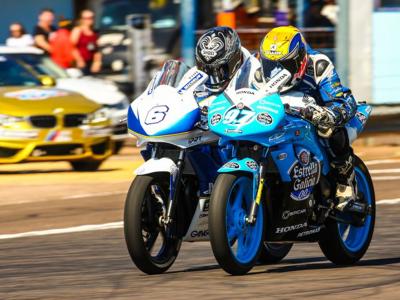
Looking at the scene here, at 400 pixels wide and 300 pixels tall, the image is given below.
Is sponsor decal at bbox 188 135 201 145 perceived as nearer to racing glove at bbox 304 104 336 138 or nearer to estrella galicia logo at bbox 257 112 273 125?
estrella galicia logo at bbox 257 112 273 125

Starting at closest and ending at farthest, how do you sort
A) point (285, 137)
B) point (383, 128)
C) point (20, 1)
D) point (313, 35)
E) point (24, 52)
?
1. point (285, 137)
2. point (24, 52)
3. point (383, 128)
4. point (313, 35)
5. point (20, 1)

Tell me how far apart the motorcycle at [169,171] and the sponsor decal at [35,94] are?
8566mm

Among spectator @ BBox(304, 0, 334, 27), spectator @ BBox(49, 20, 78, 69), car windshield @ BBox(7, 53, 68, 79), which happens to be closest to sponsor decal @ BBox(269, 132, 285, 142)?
car windshield @ BBox(7, 53, 68, 79)

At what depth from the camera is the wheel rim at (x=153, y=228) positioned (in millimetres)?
8359

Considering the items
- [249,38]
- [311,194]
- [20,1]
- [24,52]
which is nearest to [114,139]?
[24,52]

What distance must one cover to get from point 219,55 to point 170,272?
55.0 inches

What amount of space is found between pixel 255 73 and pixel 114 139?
419 inches

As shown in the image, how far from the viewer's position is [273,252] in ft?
30.3

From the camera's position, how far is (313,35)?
22984 millimetres

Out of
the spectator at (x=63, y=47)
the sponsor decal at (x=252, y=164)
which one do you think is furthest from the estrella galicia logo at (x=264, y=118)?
the spectator at (x=63, y=47)

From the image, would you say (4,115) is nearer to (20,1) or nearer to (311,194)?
(311,194)

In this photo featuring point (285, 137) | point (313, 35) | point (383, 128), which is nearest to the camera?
point (285, 137)

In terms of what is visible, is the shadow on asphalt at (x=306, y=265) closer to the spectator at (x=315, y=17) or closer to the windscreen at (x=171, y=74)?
the windscreen at (x=171, y=74)

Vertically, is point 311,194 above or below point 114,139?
above
